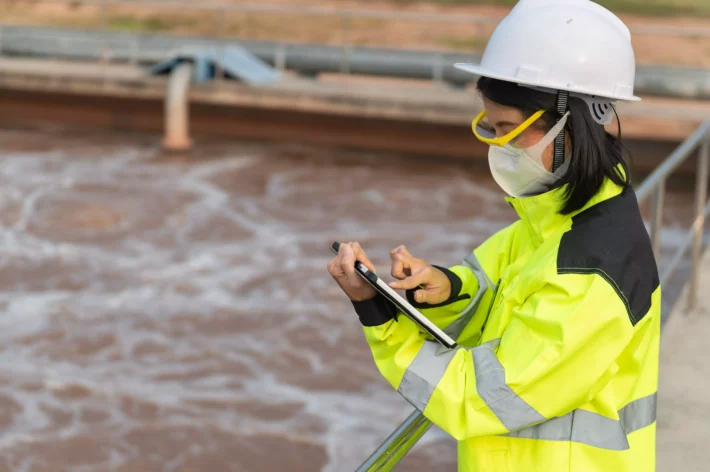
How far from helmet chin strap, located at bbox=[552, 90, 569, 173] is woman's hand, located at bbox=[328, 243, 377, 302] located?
0.35 m

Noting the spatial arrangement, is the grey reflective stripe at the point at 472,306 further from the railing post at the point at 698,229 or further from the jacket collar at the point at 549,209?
the railing post at the point at 698,229

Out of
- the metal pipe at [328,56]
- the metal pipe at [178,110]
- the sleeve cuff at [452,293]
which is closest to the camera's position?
the sleeve cuff at [452,293]

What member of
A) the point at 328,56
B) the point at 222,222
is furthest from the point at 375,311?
the point at 328,56

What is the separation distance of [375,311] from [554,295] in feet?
0.93

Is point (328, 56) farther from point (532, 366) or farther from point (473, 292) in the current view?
point (532, 366)

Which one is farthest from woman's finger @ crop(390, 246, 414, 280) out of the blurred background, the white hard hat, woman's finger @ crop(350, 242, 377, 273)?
the blurred background

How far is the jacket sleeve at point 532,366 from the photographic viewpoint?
136 cm

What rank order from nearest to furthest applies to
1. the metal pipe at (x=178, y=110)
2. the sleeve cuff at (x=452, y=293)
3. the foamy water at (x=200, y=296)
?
the sleeve cuff at (x=452, y=293) → the foamy water at (x=200, y=296) → the metal pipe at (x=178, y=110)

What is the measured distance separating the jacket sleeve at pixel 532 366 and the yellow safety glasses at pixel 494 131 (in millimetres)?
260

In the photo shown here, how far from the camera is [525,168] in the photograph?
5.10ft

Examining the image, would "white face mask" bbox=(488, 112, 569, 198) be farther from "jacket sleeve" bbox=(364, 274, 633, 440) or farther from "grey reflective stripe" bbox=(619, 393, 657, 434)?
"grey reflective stripe" bbox=(619, 393, 657, 434)

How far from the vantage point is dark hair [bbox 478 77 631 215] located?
1.46 meters

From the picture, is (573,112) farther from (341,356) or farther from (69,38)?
(69,38)

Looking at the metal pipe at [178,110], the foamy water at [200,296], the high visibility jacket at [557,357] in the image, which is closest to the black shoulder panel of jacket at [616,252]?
the high visibility jacket at [557,357]
